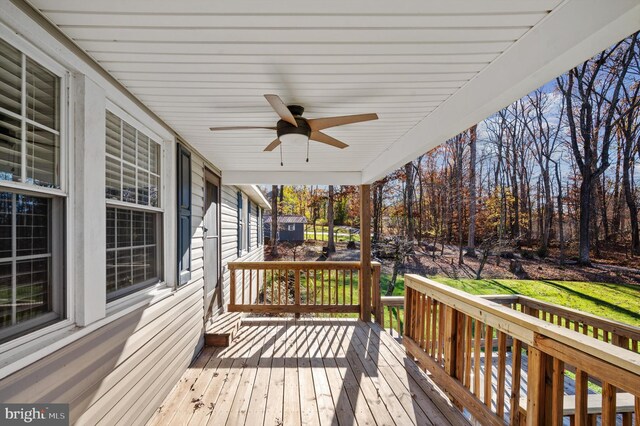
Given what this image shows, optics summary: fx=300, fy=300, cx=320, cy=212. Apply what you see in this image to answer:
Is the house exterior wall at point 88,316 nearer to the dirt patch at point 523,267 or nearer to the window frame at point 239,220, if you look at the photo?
the window frame at point 239,220

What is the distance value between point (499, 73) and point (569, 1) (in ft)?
1.50

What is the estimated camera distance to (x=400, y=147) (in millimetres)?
3299

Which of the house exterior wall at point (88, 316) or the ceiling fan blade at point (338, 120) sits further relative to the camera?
the ceiling fan blade at point (338, 120)

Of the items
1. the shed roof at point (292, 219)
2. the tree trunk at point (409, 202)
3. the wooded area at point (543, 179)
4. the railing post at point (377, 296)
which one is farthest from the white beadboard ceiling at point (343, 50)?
the shed roof at point (292, 219)

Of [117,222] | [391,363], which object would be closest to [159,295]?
[117,222]

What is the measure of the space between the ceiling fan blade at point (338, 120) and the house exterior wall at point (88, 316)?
4.56 feet

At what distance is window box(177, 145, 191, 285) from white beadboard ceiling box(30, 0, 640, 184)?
0.63 m

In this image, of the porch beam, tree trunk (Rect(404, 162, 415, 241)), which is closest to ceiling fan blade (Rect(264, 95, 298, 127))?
the porch beam

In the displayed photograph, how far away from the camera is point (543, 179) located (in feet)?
42.8

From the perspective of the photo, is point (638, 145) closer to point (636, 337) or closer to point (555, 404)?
point (636, 337)

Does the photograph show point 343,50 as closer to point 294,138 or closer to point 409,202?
point 294,138

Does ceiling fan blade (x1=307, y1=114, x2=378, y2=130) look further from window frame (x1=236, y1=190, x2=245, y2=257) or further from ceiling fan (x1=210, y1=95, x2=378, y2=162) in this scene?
window frame (x1=236, y1=190, x2=245, y2=257)

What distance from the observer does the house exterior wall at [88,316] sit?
1358 mm

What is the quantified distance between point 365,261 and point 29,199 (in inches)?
169
